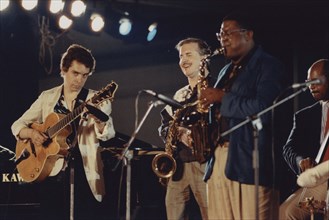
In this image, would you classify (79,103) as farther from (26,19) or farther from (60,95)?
(26,19)

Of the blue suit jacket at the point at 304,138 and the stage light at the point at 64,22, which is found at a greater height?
the stage light at the point at 64,22

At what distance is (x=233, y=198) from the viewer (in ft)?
13.9

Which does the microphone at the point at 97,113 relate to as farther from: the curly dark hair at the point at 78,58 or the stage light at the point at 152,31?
the stage light at the point at 152,31

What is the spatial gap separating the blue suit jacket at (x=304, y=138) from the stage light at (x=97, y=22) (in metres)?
2.77

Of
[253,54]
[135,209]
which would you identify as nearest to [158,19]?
[135,209]

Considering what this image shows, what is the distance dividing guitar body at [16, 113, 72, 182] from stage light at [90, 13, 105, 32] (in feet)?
4.79

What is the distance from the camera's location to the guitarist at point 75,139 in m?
6.41

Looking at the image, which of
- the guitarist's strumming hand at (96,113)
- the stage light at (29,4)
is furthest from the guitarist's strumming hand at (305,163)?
the stage light at (29,4)

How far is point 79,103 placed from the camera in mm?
6406

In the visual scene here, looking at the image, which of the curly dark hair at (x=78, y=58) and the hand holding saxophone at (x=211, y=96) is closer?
the hand holding saxophone at (x=211, y=96)

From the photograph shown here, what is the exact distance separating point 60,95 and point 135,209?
144cm

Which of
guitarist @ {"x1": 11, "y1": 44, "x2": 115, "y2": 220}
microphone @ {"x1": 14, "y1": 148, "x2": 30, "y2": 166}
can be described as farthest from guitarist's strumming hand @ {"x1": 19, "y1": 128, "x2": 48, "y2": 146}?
microphone @ {"x1": 14, "y1": 148, "x2": 30, "y2": 166}

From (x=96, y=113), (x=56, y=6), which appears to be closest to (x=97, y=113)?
(x=96, y=113)

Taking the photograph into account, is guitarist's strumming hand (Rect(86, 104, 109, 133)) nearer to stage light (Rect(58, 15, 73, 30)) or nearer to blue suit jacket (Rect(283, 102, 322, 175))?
blue suit jacket (Rect(283, 102, 322, 175))
